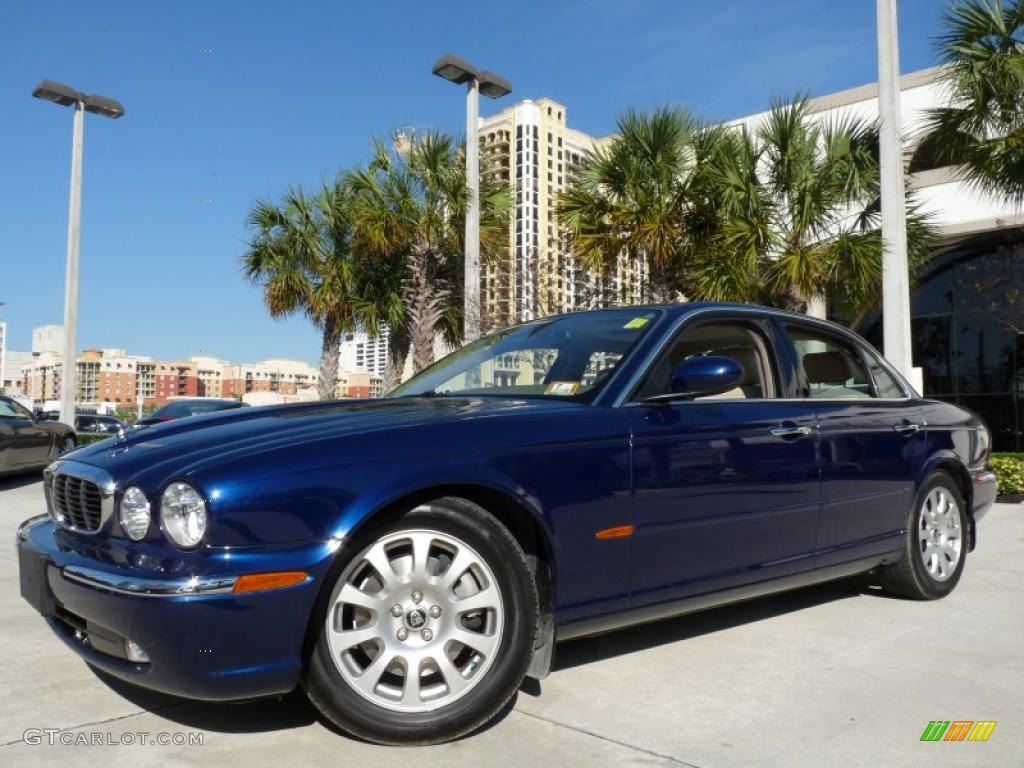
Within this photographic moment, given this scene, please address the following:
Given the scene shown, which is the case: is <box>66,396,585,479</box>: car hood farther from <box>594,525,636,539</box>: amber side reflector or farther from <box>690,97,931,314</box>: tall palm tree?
<box>690,97,931,314</box>: tall palm tree

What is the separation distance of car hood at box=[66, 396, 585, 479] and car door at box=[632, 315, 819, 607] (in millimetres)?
421

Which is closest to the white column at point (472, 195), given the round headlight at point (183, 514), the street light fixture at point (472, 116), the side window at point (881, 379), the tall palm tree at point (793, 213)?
the street light fixture at point (472, 116)

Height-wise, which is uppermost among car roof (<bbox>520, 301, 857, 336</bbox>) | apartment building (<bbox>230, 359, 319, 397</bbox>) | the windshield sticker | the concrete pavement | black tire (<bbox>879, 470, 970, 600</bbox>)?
apartment building (<bbox>230, 359, 319, 397</bbox>)

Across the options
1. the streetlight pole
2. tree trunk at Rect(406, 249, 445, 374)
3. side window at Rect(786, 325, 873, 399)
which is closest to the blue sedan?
side window at Rect(786, 325, 873, 399)

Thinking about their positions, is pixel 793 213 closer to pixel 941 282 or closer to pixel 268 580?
pixel 941 282

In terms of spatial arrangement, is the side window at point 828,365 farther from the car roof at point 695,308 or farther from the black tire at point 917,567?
the black tire at point 917,567

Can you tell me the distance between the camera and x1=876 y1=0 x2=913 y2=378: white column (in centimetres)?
940

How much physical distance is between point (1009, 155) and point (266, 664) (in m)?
11.0

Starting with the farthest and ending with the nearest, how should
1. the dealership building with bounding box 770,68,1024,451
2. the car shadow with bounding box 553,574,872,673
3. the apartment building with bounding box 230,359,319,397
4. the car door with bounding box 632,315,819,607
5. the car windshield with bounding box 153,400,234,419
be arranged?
1. the apartment building with bounding box 230,359,319,397
2. the dealership building with bounding box 770,68,1024,451
3. the car windshield with bounding box 153,400,234,419
4. the car shadow with bounding box 553,574,872,673
5. the car door with bounding box 632,315,819,607

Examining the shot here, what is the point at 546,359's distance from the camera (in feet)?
12.4

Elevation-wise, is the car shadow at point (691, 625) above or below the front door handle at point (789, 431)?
below

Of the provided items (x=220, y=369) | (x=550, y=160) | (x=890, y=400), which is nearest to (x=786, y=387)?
(x=890, y=400)

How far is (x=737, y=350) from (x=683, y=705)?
1701 mm

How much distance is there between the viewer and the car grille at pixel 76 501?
8.87 ft
